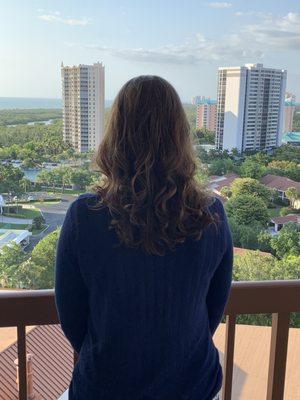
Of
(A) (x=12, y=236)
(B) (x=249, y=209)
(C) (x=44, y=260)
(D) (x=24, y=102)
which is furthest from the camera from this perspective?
(B) (x=249, y=209)

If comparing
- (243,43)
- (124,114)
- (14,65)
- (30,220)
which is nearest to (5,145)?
(30,220)

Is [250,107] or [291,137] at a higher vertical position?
[250,107]

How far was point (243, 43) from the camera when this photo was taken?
6.28m

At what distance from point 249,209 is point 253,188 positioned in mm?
196

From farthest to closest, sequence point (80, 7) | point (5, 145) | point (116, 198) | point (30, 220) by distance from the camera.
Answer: point (80, 7) → point (30, 220) → point (5, 145) → point (116, 198)

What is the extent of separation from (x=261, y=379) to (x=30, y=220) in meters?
2.14

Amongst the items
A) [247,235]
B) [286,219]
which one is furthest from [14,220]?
[286,219]

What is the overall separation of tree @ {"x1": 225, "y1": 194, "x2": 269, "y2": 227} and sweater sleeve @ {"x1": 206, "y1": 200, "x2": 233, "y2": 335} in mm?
1802

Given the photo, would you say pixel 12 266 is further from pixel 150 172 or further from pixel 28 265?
pixel 150 172

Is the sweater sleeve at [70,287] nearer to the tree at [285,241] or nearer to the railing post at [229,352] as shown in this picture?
the railing post at [229,352]

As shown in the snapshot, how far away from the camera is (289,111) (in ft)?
12.5

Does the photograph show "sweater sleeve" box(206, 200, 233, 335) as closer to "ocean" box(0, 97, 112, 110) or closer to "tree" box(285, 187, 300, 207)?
"ocean" box(0, 97, 112, 110)

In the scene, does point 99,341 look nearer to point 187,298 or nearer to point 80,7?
point 187,298

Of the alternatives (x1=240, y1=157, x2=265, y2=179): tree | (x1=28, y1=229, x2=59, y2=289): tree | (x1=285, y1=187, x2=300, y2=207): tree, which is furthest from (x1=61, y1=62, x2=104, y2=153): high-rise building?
(x1=285, y1=187, x2=300, y2=207): tree
